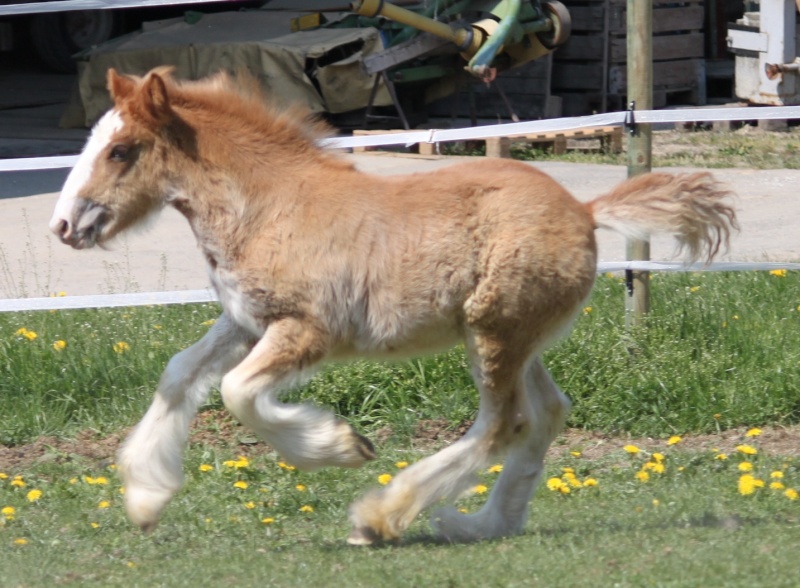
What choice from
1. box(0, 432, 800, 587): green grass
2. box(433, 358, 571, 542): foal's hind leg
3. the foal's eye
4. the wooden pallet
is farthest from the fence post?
the wooden pallet

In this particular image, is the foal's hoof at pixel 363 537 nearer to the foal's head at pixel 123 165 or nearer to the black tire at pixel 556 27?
the foal's head at pixel 123 165

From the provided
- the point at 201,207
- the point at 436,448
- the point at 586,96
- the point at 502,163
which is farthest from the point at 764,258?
the point at 586,96

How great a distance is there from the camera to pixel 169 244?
9438 millimetres

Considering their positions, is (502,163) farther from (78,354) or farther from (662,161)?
(662,161)

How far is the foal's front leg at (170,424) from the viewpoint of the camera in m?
4.36

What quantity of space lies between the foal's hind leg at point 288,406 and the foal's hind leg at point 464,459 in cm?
20

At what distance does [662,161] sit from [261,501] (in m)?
7.19

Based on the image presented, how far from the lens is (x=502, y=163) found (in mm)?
4699

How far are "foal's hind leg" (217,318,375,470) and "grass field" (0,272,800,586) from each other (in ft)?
1.21

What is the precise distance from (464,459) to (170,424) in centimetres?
103

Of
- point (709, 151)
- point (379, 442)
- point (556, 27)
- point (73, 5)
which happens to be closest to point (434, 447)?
point (379, 442)

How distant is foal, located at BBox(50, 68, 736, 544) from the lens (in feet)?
14.1

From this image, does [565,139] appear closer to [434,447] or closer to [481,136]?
[481,136]

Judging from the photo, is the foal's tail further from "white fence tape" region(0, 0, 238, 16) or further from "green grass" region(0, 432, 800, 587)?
"white fence tape" region(0, 0, 238, 16)
